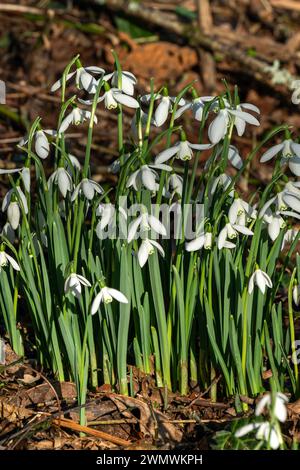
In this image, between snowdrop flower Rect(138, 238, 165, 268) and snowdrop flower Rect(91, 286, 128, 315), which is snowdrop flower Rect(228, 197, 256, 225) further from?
snowdrop flower Rect(91, 286, 128, 315)

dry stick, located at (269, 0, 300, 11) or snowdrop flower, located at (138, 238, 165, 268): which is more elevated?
snowdrop flower, located at (138, 238, 165, 268)

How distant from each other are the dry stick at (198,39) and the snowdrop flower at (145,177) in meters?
2.96

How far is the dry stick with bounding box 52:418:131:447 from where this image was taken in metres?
2.43

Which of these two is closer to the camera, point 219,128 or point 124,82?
point 219,128

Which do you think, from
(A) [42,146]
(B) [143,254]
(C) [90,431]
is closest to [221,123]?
(B) [143,254]

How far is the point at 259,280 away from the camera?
2.31 meters

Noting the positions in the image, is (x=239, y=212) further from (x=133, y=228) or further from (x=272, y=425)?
(x=272, y=425)

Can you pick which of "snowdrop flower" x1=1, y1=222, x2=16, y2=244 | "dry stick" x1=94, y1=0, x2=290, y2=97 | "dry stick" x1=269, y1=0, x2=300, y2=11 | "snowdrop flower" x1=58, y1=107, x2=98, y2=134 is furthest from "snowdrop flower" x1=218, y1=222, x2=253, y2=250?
"dry stick" x1=269, y1=0, x2=300, y2=11

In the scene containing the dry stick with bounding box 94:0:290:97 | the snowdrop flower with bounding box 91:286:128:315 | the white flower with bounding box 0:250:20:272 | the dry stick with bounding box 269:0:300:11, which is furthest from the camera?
the dry stick with bounding box 269:0:300:11

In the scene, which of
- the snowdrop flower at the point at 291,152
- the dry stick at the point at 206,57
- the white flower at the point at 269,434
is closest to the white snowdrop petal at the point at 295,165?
the snowdrop flower at the point at 291,152

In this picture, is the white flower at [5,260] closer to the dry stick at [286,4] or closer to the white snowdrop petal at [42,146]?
the white snowdrop petal at [42,146]

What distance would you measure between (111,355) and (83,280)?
356 mm

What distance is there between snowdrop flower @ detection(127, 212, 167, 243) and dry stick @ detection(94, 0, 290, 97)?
9.97 feet

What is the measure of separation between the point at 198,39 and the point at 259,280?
3.47 m
